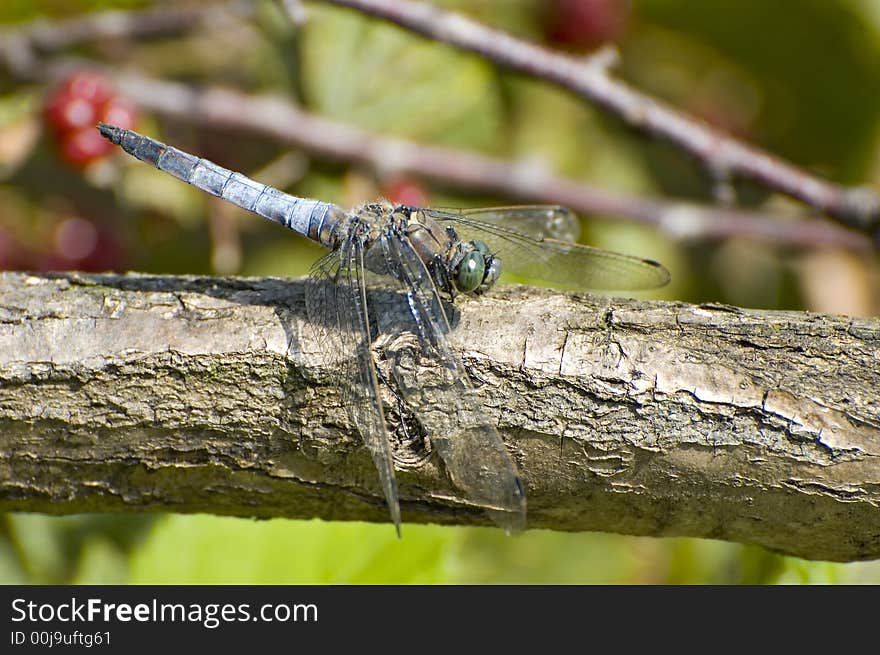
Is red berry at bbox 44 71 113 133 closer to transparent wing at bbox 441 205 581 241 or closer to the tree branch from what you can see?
the tree branch

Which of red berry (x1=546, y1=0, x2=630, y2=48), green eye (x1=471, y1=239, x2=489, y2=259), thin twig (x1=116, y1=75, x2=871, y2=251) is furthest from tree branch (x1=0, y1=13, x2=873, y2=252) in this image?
green eye (x1=471, y1=239, x2=489, y2=259)

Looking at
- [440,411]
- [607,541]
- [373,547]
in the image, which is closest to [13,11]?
[373,547]

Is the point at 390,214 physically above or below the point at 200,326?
above

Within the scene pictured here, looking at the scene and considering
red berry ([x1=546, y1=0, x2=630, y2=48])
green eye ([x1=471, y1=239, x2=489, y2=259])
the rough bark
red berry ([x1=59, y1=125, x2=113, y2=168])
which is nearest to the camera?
the rough bark

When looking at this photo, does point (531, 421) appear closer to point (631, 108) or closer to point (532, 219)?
point (532, 219)

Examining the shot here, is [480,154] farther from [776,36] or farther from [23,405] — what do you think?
[23,405]
